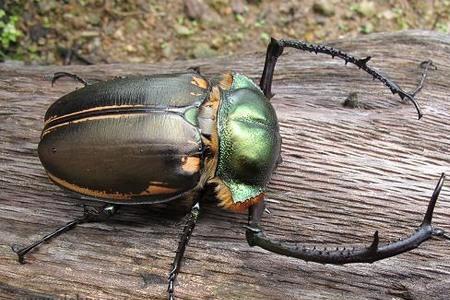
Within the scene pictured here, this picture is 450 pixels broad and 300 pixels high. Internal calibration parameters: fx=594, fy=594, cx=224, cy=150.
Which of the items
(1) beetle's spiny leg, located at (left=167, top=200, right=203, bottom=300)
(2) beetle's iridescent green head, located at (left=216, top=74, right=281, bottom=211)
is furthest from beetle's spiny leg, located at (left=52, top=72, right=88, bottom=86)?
(1) beetle's spiny leg, located at (left=167, top=200, right=203, bottom=300)

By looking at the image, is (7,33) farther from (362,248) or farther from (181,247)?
(362,248)

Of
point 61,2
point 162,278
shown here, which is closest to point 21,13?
point 61,2

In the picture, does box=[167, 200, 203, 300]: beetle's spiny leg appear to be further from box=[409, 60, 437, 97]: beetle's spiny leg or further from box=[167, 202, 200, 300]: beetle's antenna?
box=[409, 60, 437, 97]: beetle's spiny leg

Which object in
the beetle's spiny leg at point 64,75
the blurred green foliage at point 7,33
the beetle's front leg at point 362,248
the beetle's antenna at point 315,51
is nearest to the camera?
the beetle's front leg at point 362,248

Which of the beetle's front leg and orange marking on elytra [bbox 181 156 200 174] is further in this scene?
orange marking on elytra [bbox 181 156 200 174]

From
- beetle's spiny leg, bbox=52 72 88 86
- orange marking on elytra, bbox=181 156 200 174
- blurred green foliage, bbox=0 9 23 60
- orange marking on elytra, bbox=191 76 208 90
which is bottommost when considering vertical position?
blurred green foliage, bbox=0 9 23 60

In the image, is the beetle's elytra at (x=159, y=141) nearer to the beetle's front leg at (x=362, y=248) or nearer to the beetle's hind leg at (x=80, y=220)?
the beetle's hind leg at (x=80, y=220)

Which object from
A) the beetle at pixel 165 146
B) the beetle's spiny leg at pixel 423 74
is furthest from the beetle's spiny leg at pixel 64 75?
the beetle's spiny leg at pixel 423 74
